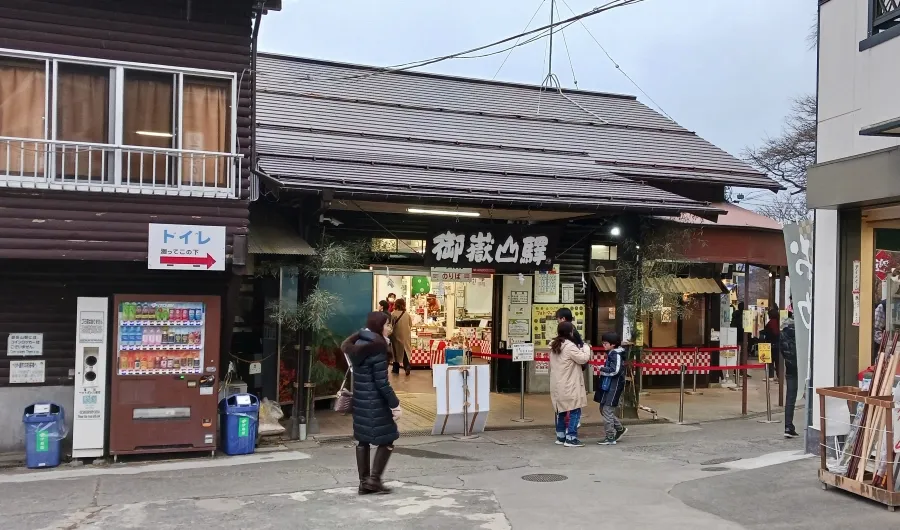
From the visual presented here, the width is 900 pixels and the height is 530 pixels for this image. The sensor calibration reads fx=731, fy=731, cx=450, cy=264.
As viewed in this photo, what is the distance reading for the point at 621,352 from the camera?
10.7 metres

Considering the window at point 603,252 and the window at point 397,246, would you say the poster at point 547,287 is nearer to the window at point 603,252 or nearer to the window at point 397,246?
the window at point 603,252

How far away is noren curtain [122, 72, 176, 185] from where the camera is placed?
368 inches

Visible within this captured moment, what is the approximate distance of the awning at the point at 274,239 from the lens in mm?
10461

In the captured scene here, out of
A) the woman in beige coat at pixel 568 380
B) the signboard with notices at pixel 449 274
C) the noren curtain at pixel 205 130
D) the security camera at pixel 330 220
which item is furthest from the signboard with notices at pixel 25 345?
the woman in beige coat at pixel 568 380

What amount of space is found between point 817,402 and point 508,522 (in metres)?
4.32

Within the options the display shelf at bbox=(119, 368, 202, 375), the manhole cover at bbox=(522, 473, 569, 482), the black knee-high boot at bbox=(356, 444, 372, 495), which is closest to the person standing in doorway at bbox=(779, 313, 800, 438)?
the manhole cover at bbox=(522, 473, 569, 482)

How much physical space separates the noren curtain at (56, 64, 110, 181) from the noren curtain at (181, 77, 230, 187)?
3.15 ft

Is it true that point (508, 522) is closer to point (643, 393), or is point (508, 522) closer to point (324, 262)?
point (324, 262)

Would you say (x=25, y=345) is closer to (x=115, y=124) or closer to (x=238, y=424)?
(x=238, y=424)

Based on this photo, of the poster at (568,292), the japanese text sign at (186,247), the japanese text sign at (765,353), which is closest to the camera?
the japanese text sign at (186,247)

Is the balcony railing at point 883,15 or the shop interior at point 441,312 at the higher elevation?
the balcony railing at point 883,15

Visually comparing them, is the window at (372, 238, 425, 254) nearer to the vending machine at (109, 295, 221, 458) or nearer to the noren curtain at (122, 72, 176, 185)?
the vending machine at (109, 295, 221, 458)

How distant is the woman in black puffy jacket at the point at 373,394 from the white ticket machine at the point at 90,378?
3943 millimetres

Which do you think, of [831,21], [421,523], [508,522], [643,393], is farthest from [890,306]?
[643,393]
